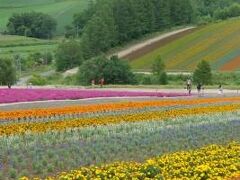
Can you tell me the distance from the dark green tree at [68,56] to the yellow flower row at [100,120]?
271ft

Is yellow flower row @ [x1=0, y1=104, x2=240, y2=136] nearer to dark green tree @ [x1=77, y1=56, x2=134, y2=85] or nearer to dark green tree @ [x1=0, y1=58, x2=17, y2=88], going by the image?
dark green tree @ [x1=77, y1=56, x2=134, y2=85]

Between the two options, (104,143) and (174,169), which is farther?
(104,143)

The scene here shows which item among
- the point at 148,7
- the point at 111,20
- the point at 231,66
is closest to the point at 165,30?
the point at 148,7

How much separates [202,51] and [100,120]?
76387 mm

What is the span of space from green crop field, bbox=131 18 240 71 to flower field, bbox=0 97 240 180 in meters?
58.9

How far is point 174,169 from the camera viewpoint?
53.0 feet

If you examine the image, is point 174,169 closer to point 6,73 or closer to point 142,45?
point 6,73

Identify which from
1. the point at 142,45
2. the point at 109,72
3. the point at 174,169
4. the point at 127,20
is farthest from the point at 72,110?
the point at 127,20

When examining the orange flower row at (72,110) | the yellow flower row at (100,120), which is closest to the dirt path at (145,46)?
the orange flower row at (72,110)

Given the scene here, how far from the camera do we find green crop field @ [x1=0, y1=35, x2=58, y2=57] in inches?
6101

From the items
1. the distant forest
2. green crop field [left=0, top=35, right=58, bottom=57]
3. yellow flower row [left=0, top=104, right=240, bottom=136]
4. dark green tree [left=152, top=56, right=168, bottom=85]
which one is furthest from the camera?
green crop field [left=0, top=35, right=58, bottom=57]

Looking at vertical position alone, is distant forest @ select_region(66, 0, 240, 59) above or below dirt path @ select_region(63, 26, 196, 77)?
above

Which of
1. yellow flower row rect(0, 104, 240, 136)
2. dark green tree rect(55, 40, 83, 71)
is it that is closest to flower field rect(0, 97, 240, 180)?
yellow flower row rect(0, 104, 240, 136)

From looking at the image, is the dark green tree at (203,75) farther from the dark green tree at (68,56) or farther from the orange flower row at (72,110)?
the dark green tree at (68,56)
